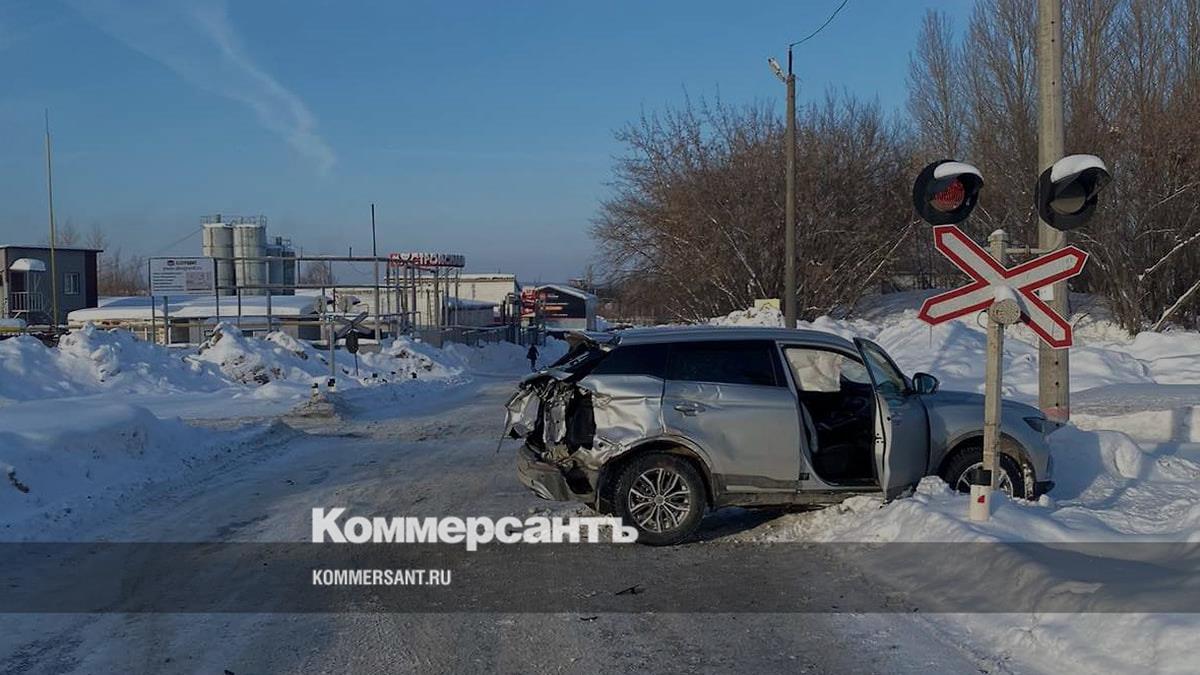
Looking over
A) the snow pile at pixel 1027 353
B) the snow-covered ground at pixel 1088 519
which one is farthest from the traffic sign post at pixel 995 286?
the snow pile at pixel 1027 353

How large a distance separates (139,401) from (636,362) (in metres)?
15.9

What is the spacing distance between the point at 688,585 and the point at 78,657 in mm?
3769

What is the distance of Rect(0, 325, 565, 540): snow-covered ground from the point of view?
984cm

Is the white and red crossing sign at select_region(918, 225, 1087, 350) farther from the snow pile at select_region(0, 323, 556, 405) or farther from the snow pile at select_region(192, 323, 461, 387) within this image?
the snow pile at select_region(192, 323, 461, 387)

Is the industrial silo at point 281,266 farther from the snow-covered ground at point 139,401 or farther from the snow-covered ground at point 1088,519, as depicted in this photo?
the snow-covered ground at point 1088,519

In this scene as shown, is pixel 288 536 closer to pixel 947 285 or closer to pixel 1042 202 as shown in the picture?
pixel 1042 202

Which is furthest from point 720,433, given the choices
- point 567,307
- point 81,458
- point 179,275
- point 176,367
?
point 567,307

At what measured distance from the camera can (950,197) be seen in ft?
28.1

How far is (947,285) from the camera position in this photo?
45.1m

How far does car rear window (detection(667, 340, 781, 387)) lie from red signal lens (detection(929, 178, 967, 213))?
5.82 feet

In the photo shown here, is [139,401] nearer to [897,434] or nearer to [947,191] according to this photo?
[897,434]

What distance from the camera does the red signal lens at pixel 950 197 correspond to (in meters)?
8.53

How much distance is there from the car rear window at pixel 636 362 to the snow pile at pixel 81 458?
15.9ft

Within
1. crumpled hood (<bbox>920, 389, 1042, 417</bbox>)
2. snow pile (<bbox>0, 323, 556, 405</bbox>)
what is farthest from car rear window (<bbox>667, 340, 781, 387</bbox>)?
snow pile (<bbox>0, 323, 556, 405</bbox>)
